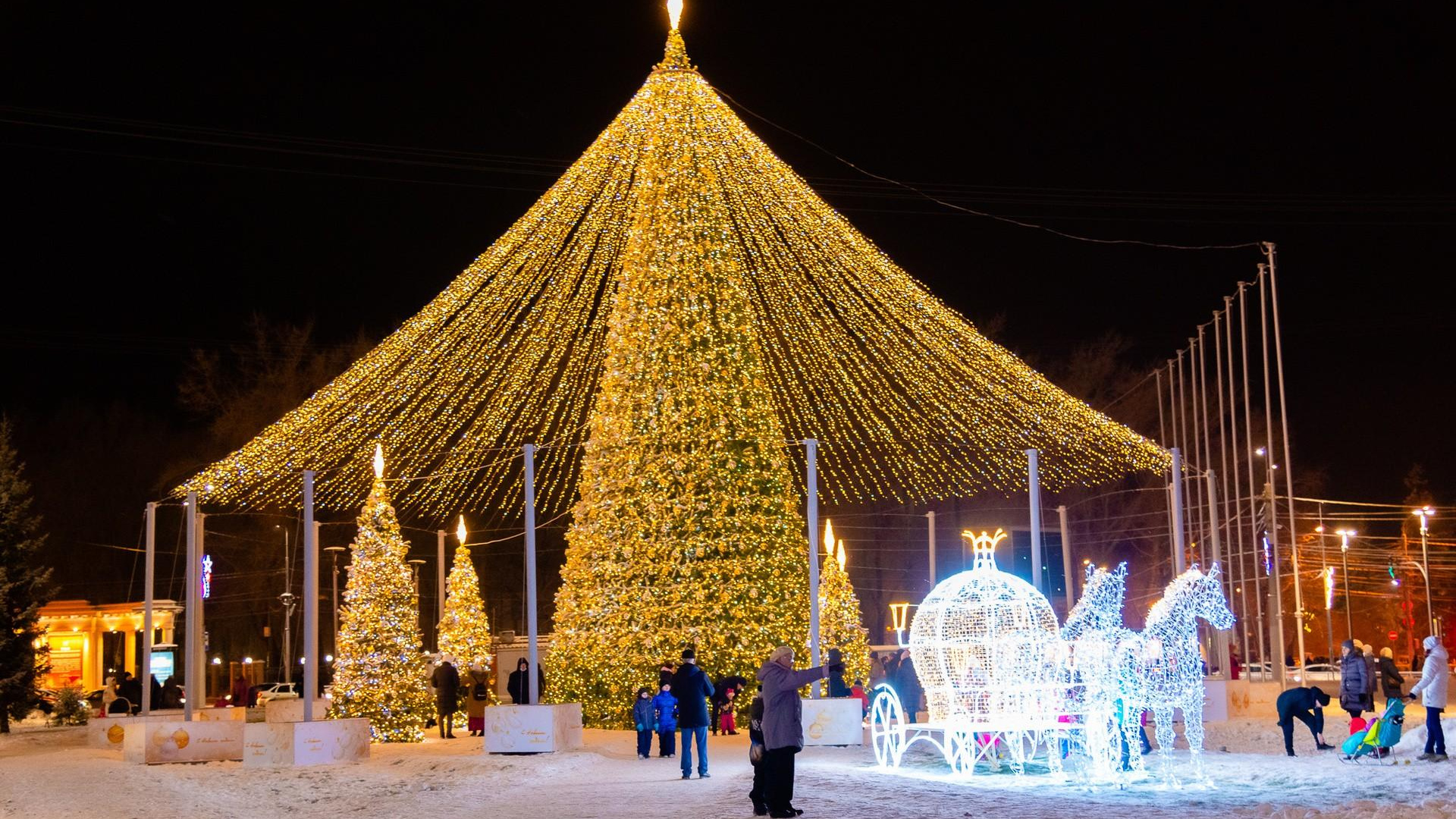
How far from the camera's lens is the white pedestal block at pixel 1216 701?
1994 centimetres

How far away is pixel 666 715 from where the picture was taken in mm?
16891

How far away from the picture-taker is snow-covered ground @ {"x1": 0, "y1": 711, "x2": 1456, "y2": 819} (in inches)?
458

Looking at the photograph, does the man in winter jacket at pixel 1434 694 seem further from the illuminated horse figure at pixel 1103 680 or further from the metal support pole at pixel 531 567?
the metal support pole at pixel 531 567

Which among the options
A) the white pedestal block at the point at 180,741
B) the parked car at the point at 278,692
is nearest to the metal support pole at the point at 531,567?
the white pedestal block at the point at 180,741

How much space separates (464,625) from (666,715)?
1162 centimetres

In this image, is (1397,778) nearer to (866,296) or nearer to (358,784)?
(866,296)

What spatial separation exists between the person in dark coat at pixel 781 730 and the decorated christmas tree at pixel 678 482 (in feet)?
30.3

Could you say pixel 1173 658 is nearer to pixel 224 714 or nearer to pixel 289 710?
pixel 224 714

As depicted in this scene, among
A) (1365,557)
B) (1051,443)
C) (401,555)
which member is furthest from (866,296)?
(1365,557)

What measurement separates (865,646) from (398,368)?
393 inches

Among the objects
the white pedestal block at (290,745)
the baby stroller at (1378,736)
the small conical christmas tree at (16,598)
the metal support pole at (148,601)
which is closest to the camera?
the baby stroller at (1378,736)

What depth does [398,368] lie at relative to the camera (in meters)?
20.0

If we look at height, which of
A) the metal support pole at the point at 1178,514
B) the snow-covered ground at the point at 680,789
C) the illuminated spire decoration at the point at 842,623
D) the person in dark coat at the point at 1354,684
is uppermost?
the metal support pole at the point at 1178,514

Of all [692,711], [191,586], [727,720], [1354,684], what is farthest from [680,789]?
[191,586]
